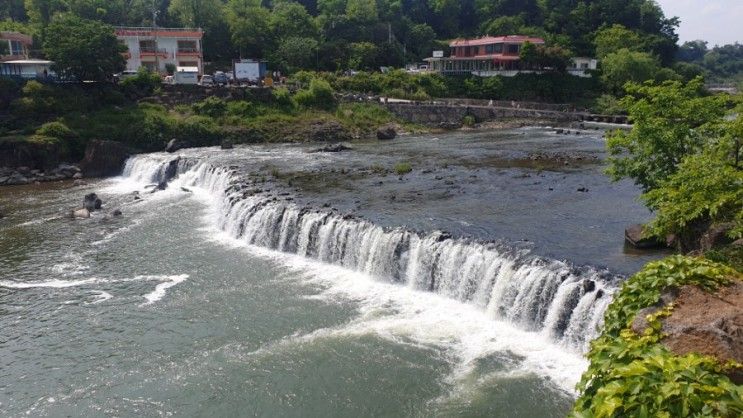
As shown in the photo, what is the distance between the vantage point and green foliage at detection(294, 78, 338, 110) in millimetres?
68812

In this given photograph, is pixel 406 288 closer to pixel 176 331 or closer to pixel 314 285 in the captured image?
pixel 314 285

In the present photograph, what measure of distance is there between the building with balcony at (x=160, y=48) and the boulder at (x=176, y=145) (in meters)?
24.0

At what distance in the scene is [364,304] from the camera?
23.4m

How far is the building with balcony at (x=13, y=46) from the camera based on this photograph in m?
65.2

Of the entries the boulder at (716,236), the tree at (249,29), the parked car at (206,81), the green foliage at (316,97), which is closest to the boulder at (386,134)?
the green foliage at (316,97)

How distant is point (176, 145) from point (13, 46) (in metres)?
27.0

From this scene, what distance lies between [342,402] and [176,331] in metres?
7.79

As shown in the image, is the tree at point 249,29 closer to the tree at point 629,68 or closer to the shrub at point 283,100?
the shrub at point 283,100

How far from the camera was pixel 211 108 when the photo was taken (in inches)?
2490

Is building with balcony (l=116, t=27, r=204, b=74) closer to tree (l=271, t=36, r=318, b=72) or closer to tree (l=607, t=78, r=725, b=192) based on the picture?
tree (l=271, t=36, r=318, b=72)

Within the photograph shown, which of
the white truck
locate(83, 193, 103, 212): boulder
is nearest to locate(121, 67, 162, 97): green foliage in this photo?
the white truck

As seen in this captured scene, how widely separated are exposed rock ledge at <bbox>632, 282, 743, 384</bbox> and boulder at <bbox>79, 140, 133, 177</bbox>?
48966 millimetres

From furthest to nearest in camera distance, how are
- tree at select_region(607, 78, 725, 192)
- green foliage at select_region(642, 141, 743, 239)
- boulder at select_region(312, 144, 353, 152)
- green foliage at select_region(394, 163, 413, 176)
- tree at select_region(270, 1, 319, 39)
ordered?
tree at select_region(270, 1, 319, 39) < boulder at select_region(312, 144, 353, 152) < green foliage at select_region(394, 163, 413, 176) < tree at select_region(607, 78, 725, 192) < green foliage at select_region(642, 141, 743, 239)

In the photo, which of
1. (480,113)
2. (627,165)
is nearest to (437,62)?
(480,113)
